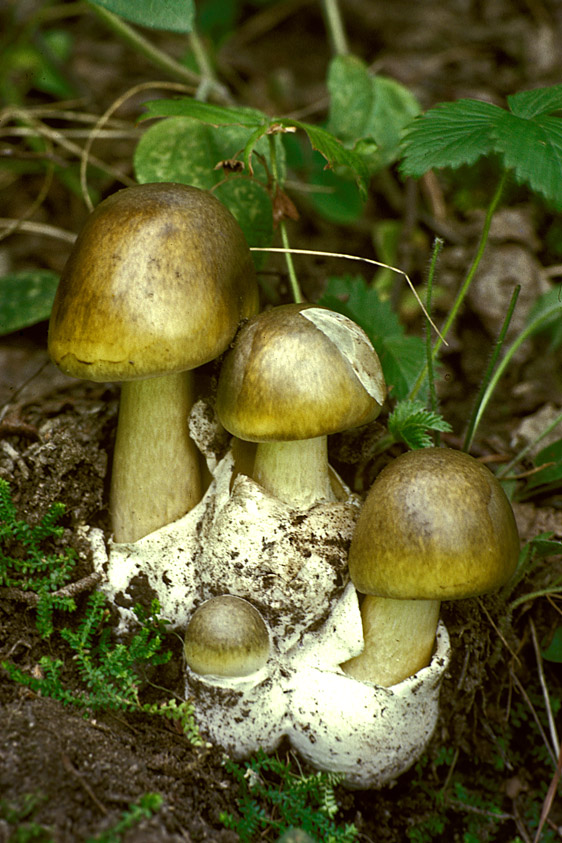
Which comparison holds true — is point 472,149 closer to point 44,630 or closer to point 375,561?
point 375,561

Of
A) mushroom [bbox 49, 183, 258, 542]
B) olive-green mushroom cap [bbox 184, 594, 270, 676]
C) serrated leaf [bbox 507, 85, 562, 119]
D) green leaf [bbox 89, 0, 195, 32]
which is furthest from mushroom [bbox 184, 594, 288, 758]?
green leaf [bbox 89, 0, 195, 32]

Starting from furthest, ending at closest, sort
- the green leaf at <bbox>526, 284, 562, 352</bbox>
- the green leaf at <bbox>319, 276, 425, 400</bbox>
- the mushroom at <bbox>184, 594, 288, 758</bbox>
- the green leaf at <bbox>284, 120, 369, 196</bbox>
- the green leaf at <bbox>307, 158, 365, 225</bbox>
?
the green leaf at <bbox>307, 158, 365, 225</bbox> < the green leaf at <bbox>526, 284, 562, 352</bbox> < the green leaf at <bbox>319, 276, 425, 400</bbox> < the green leaf at <bbox>284, 120, 369, 196</bbox> < the mushroom at <bbox>184, 594, 288, 758</bbox>

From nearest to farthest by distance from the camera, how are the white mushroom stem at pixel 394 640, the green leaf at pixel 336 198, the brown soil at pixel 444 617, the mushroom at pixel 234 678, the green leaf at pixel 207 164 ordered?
the brown soil at pixel 444 617, the mushroom at pixel 234 678, the white mushroom stem at pixel 394 640, the green leaf at pixel 207 164, the green leaf at pixel 336 198

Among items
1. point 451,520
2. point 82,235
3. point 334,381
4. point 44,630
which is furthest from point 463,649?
point 82,235

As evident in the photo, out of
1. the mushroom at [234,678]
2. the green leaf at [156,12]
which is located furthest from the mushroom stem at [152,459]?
the green leaf at [156,12]

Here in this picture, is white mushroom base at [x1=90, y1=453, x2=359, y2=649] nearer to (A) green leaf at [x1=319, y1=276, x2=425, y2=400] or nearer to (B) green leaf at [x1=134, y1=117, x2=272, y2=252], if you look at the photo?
(A) green leaf at [x1=319, y1=276, x2=425, y2=400]

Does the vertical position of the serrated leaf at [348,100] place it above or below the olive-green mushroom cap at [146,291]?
above

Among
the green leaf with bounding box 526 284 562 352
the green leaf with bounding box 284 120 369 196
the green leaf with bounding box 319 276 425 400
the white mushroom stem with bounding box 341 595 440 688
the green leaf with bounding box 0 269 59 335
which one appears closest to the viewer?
the white mushroom stem with bounding box 341 595 440 688

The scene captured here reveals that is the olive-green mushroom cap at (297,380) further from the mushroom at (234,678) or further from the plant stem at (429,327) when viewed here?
the mushroom at (234,678)
